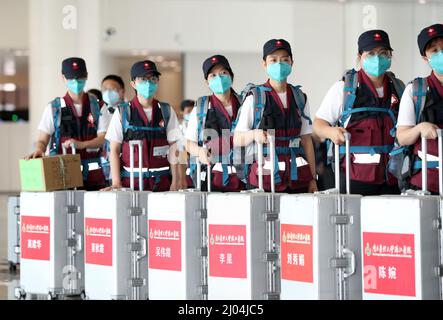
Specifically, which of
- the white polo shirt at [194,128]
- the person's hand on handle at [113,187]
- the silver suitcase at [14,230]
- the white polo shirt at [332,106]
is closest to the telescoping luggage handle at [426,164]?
the white polo shirt at [332,106]

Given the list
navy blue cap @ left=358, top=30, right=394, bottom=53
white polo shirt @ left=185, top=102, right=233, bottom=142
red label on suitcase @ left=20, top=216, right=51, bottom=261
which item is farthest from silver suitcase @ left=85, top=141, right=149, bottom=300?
navy blue cap @ left=358, top=30, right=394, bottom=53

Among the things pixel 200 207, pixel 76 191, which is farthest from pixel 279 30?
pixel 200 207

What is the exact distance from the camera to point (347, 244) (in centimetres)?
683

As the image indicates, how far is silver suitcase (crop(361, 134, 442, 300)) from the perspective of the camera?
20.4ft

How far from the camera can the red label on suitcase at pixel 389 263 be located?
246 inches

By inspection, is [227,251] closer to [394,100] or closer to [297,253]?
[297,253]

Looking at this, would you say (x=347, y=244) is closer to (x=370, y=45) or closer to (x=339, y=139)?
(x=339, y=139)

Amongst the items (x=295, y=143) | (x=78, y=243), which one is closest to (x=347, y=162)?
(x=295, y=143)

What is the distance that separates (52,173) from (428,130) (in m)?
4.10

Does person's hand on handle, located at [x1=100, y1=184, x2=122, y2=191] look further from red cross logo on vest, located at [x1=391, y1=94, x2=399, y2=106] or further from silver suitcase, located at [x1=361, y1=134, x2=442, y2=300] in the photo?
silver suitcase, located at [x1=361, y1=134, x2=442, y2=300]

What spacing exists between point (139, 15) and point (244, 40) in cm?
231

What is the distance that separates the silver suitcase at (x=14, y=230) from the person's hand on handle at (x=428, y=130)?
6.83 m

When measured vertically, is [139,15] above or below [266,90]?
above

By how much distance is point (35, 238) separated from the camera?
9.77 meters
